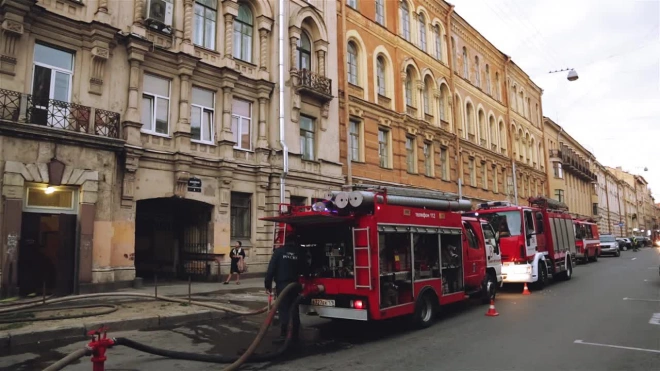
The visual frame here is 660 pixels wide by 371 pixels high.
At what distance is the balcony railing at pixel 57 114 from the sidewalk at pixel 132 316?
5.13 m

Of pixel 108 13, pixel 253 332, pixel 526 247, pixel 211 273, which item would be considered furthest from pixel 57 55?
pixel 526 247

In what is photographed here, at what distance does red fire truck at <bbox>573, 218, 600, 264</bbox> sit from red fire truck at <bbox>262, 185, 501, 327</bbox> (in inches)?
750

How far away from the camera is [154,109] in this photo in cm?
1659

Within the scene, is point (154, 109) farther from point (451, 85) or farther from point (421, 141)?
point (451, 85)

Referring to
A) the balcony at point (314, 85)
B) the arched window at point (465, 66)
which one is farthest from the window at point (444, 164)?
the balcony at point (314, 85)

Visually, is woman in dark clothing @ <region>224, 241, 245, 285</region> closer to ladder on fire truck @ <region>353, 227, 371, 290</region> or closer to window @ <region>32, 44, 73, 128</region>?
window @ <region>32, 44, 73, 128</region>

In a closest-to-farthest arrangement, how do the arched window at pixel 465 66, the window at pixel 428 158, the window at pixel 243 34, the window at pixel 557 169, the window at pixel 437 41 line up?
the window at pixel 243 34, the window at pixel 428 158, the window at pixel 437 41, the arched window at pixel 465 66, the window at pixel 557 169

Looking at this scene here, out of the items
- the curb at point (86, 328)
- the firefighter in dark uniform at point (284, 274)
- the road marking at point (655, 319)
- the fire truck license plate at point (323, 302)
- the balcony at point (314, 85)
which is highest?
the balcony at point (314, 85)

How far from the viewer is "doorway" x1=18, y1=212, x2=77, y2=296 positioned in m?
13.4

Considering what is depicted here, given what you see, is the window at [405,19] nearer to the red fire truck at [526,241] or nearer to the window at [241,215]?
the red fire truck at [526,241]

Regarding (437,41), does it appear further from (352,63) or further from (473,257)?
(473,257)

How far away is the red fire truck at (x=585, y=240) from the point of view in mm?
27203

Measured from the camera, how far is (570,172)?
58344 mm

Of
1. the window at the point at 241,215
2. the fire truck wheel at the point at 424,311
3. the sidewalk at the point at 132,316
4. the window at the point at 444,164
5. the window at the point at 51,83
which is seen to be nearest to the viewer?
the sidewalk at the point at 132,316
